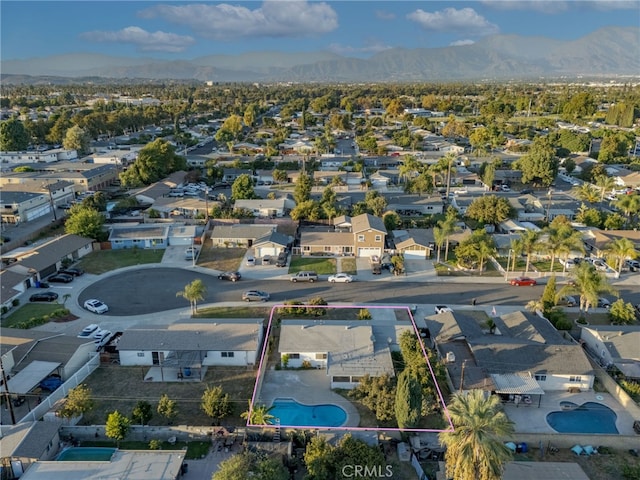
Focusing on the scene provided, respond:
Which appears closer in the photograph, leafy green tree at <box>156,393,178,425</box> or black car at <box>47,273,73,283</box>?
leafy green tree at <box>156,393,178,425</box>

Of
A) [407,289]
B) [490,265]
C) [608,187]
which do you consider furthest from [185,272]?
[608,187]

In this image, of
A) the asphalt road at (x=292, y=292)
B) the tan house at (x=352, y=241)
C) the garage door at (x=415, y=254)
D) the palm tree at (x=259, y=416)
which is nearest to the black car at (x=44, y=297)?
the asphalt road at (x=292, y=292)

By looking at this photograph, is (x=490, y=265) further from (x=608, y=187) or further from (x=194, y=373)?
(x=608, y=187)

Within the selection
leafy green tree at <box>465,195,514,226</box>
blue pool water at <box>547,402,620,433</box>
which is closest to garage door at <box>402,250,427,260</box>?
leafy green tree at <box>465,195,514,226</box>

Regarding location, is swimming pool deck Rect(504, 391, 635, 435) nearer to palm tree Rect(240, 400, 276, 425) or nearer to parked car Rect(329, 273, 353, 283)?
palm tree Rect(240, 400, 276, 425)

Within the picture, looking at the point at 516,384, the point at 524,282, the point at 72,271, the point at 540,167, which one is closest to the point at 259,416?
the point at 516,384

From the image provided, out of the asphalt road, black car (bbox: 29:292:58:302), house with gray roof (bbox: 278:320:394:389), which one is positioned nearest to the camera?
house with gray roof (bbox: 278:320:394:389)
